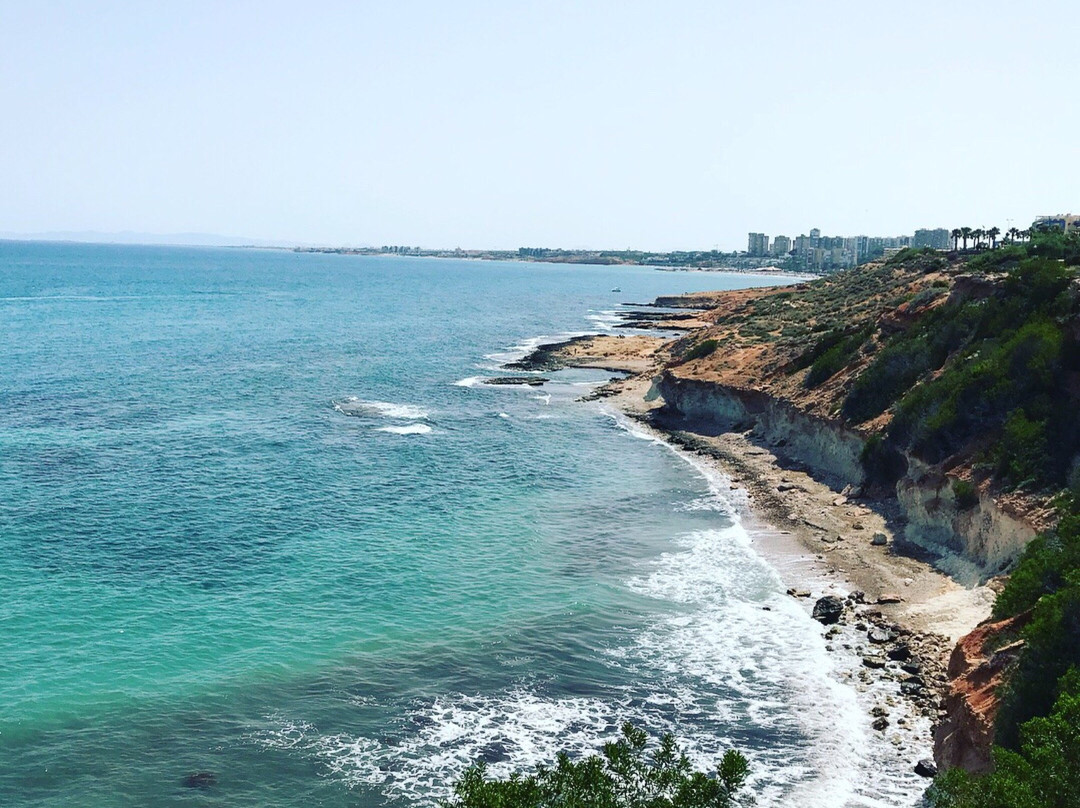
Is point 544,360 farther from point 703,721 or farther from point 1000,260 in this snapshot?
point 703,721

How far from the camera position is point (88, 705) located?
26406mm

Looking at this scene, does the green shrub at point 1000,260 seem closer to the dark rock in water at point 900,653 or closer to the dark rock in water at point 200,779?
the dark rock in water at point 900,653

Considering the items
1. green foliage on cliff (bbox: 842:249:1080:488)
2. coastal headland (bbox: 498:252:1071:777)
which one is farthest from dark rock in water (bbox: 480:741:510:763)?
green foliage on cliff (bbox: 842:249:1080:488)

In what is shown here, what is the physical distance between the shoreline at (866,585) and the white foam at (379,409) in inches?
787

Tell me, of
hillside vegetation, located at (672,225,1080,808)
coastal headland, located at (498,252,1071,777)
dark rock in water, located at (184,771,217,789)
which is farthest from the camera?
coastal headland, located at (498,252,1071,777)

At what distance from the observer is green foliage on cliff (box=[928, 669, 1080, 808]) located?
14695 millimetres

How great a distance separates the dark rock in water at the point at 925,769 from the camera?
78.4ft

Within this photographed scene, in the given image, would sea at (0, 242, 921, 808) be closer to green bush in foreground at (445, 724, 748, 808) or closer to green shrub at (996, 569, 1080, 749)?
green shrub at (996, 569, 1080, 749)

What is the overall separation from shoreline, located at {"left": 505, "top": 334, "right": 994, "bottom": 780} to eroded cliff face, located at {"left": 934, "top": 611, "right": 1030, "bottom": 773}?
1462 mm

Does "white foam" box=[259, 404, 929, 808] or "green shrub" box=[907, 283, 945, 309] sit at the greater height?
"green shrub" box=[907, 283, 945, 309]

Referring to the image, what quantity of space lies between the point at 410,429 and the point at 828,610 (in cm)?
3618

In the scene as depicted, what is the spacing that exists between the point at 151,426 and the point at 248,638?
33.7 metres

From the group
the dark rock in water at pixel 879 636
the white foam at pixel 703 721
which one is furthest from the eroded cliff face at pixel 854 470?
the white foam at pixel 703 721

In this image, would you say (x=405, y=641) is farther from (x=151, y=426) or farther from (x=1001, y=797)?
(x=151, y=426)
